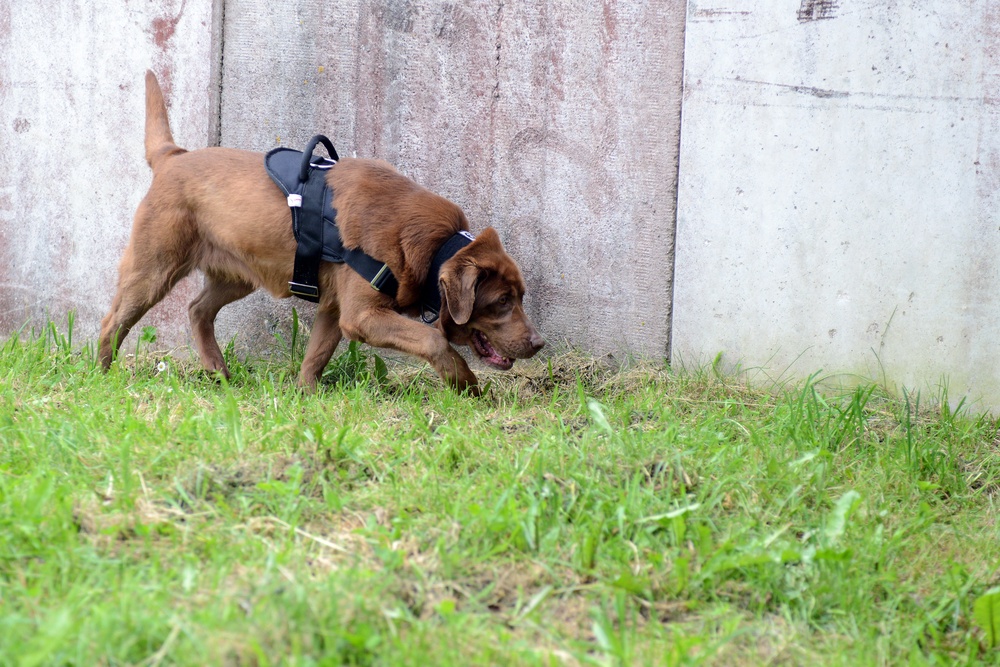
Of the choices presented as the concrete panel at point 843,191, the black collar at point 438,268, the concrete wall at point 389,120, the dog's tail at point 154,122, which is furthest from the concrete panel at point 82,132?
the concrete panel at point 843,191

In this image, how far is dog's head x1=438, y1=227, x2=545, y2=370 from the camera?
→ 4.17 m

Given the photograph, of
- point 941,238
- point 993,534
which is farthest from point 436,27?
point 993,534

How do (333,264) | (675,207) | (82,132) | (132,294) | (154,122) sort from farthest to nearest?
(82,132) → (154,122) → (132,294) → (675,207) → (333,264)

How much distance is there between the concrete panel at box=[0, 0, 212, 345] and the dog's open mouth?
1.68 m

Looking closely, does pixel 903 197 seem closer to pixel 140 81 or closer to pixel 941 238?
pixel 941 238

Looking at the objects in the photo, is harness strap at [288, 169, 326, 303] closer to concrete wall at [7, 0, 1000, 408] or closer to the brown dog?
the brown dog

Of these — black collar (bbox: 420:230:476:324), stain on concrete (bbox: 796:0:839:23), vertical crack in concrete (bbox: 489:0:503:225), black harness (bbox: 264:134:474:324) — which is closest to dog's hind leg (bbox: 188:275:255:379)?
black harness (bbox: 264:134:474:324)

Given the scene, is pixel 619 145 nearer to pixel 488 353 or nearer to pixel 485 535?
pixel 488 353

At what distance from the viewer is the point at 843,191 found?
4.27m

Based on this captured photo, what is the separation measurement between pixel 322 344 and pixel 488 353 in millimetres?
832

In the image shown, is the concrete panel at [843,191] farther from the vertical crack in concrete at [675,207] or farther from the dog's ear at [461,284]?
the dog's ear at [461,284]

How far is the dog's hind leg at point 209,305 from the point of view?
15.9ft

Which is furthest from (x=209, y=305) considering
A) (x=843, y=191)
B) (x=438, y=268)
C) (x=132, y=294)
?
(x=843, y=191)

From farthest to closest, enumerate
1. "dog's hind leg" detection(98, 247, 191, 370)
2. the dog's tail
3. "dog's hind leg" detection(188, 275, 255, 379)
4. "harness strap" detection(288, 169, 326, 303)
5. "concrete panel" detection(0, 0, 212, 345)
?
"concrete panel" detection(0, 0, 212, 345)
"dog's hind leg" detection(188, 275, 255, 379)
the dog's tail
"dog's hind leg" detection(98, 247, 191, 370)
"harness strap" detection(288, 169, 326, 303)
